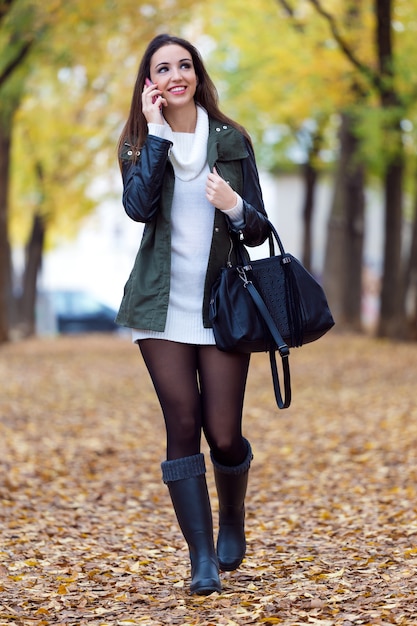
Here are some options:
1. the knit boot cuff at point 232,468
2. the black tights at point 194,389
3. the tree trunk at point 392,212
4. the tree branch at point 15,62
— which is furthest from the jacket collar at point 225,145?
the tree trunk at point 392,212

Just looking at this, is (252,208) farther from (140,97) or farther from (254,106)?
(254,106)

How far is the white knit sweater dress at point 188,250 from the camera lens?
12.8 feet

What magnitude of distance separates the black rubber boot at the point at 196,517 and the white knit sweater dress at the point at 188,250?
1.54ft

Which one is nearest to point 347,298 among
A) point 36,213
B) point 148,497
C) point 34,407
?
point 36,213

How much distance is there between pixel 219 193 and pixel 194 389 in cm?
72

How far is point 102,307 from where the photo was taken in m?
31.4

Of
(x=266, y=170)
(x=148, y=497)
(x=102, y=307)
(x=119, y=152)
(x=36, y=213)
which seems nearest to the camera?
(x=119, y=152)

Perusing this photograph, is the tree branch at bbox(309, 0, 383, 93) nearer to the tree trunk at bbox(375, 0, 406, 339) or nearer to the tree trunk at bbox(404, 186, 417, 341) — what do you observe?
the tree trunk at bbox(375, 0, 406, 339)

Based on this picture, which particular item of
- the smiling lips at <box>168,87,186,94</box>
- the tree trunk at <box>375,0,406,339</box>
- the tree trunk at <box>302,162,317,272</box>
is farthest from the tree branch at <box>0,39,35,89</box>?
the tree trunk at <box>302,162,317,272</box>

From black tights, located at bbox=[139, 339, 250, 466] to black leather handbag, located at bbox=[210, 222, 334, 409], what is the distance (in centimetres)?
12

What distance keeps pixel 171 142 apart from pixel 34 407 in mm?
7311

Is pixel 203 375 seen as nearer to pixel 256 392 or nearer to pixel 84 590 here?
pixel 84 590

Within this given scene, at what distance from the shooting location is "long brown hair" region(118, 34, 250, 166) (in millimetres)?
4055

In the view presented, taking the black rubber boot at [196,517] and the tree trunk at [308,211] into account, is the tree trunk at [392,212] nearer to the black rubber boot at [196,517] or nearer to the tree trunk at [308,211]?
the tree trunk at [308,211]
